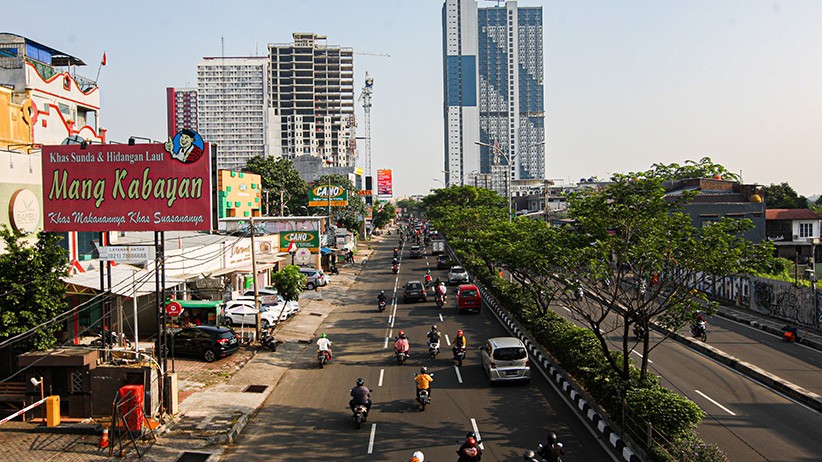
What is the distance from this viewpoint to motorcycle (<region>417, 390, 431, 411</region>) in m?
17.5

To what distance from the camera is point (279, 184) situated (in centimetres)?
9075

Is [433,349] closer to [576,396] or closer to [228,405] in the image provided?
[576,396]

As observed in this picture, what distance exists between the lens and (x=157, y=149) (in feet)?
58.9

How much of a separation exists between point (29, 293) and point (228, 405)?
256 inches

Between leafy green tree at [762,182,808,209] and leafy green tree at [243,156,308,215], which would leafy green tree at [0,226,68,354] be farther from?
leafy green tree at [762,182,808,209]

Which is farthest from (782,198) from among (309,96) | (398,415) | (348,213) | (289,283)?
(309,96)

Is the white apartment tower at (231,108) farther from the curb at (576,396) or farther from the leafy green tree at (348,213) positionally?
the curb at (576,396)

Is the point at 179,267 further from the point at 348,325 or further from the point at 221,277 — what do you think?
the point at 348,325

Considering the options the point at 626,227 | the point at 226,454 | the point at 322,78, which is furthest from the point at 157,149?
the point at 322,78

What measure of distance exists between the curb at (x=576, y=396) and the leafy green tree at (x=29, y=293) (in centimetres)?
1535

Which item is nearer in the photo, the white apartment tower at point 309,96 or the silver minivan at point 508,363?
the silver minivan at point 508,363

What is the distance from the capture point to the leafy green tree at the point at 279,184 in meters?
89.3

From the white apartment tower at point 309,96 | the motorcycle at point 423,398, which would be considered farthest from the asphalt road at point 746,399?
the white apartment tower at point 309,96

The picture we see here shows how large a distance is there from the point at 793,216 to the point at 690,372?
43.5 m
